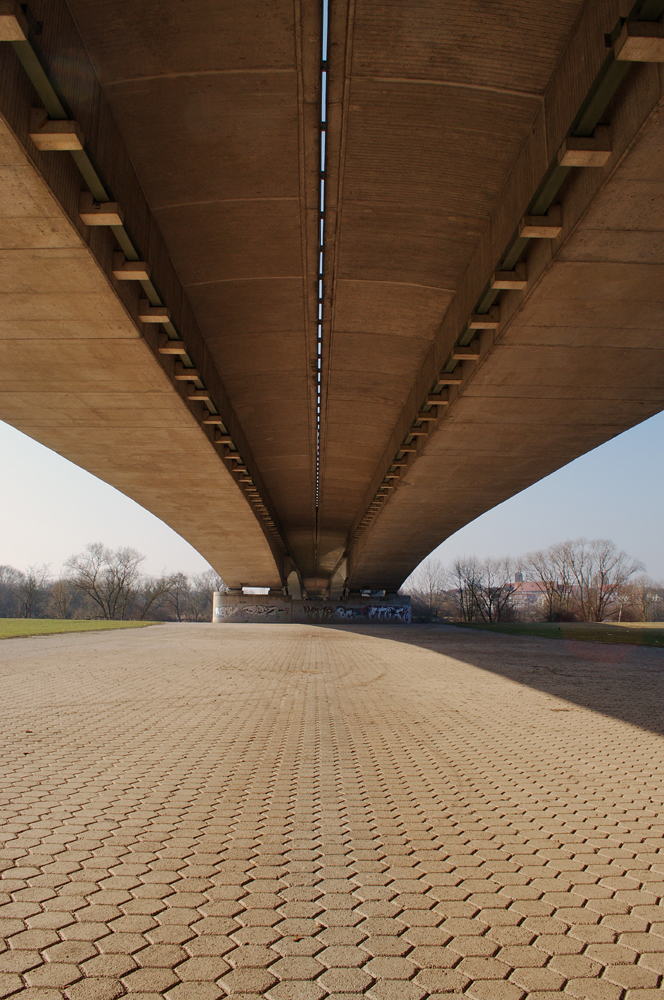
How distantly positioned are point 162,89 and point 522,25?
3618 millimetres

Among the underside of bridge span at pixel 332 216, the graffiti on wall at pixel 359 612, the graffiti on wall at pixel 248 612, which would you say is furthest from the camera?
the graffiti on wall at pixel 359 612

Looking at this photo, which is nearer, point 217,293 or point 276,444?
point 217,293

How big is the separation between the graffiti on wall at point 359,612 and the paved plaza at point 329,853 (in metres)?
43.0

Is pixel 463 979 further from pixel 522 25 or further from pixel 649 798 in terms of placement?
pixel 522 25

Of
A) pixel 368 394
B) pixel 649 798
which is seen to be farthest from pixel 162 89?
pixel 368 394

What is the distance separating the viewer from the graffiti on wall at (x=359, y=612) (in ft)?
171

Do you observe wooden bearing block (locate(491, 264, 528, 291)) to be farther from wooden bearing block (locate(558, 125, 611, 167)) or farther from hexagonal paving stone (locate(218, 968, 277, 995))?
hexagonal paving stone (locate(218, 968, 277, 995))

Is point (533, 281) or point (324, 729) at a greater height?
point (533, 281)

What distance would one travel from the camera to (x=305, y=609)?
172 feet

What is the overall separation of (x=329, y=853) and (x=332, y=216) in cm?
772

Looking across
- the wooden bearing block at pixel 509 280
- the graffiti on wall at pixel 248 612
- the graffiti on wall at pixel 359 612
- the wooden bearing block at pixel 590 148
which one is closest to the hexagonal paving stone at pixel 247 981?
the wooden bearing block at pixel 590 148

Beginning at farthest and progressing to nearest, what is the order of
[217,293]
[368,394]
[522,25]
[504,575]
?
[504,575], [368,394], [217,293], [522,25]

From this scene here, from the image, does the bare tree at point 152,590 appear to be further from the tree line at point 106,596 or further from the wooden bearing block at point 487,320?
the wooden bearing block at point 487,320

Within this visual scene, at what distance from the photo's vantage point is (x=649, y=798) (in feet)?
17.2
